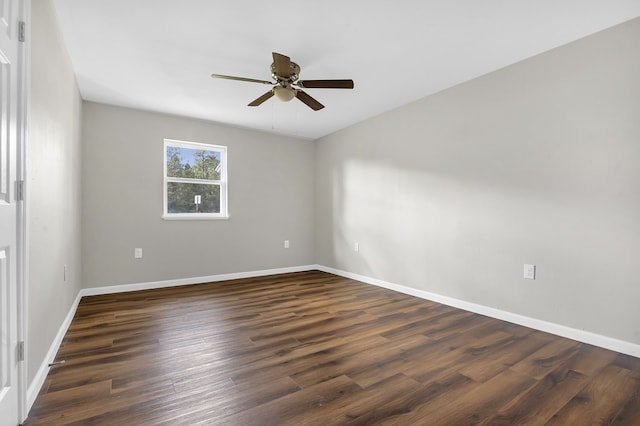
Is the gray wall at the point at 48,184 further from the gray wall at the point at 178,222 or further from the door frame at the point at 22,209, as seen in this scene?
the gray wall at the point at 178,222

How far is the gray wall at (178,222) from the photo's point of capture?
3.81 m

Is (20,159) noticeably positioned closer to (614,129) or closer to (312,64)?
(312,64)

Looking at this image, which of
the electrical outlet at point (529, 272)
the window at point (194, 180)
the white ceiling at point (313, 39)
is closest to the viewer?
the white ceiling at point (313, 39)

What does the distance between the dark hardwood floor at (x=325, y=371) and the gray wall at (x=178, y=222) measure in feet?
3.31

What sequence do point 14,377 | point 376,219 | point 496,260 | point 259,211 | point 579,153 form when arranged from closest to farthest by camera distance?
point 14,377
point 579,153
point 496,260
point 376,219
point 259,211

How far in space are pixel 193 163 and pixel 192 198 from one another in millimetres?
509

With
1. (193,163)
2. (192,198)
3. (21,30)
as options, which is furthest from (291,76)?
(192,198)

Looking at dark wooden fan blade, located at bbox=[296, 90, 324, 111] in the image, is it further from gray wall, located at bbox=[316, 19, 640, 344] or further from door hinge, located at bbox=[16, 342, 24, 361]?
door hinge, located at bbox=[16, 342, 24, 361]

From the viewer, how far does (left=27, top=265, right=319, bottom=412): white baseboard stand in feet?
5.56

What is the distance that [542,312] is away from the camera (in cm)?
270

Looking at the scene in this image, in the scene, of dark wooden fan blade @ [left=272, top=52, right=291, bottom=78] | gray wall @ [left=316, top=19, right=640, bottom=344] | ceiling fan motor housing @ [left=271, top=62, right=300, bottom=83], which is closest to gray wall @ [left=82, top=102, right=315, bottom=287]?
gray wall @ [left=316, top=19, right=640, bottom=344]

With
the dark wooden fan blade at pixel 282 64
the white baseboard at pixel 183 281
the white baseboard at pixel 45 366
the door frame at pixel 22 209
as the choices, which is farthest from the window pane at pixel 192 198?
the door frame at pixel 22 209

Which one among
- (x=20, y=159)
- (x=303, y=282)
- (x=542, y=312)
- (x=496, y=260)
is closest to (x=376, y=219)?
(x=303, y=282)

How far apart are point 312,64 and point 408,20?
36.9 inches
